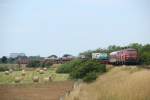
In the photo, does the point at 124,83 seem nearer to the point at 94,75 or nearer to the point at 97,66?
the point at 94,75

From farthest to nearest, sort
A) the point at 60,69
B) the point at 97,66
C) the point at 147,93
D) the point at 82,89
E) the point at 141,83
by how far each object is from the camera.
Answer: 1. the point at 60,69
2. the point at 97,66
3. the point at 82,89
4. the point at 141,83
5. the point at 147,93

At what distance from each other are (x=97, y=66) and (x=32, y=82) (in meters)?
7.32

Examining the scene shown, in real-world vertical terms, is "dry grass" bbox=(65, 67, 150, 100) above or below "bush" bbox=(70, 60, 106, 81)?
below

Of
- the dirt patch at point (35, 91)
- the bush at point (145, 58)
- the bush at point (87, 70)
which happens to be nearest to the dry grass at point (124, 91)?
the dirt patch at point (35, 91)

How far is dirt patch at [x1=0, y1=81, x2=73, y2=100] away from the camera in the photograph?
120 feet

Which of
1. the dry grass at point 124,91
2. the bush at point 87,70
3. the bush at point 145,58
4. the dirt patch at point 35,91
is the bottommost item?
the dirt patch at point 35,91

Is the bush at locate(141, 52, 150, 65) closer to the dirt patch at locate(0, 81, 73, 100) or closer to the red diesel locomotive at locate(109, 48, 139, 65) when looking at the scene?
the red diesel locomotive at locate(109, 48, 139, 65)

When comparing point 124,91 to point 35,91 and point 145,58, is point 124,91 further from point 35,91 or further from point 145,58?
point 145,58

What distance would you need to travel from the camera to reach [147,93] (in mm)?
24125

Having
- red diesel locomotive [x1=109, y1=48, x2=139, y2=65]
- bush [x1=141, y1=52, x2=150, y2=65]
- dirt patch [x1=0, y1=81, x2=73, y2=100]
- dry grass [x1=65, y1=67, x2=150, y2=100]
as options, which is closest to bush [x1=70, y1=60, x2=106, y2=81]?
red diesel locomotive [x1=109, y1=48, x2=139, y2=65]

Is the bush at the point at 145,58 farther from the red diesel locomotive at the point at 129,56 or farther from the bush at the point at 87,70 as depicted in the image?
the bush at the point at 87,70

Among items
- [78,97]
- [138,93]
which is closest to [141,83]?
[138,93]

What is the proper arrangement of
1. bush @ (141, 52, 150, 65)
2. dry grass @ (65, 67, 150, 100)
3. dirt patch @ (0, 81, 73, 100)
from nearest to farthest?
dry grass @ (65, 67, 150, 100) < dirt patch @ (0, 81, 73, 100) < bush @ (141, 52, 150, 65)

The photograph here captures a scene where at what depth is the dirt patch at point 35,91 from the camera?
36.7 meters
